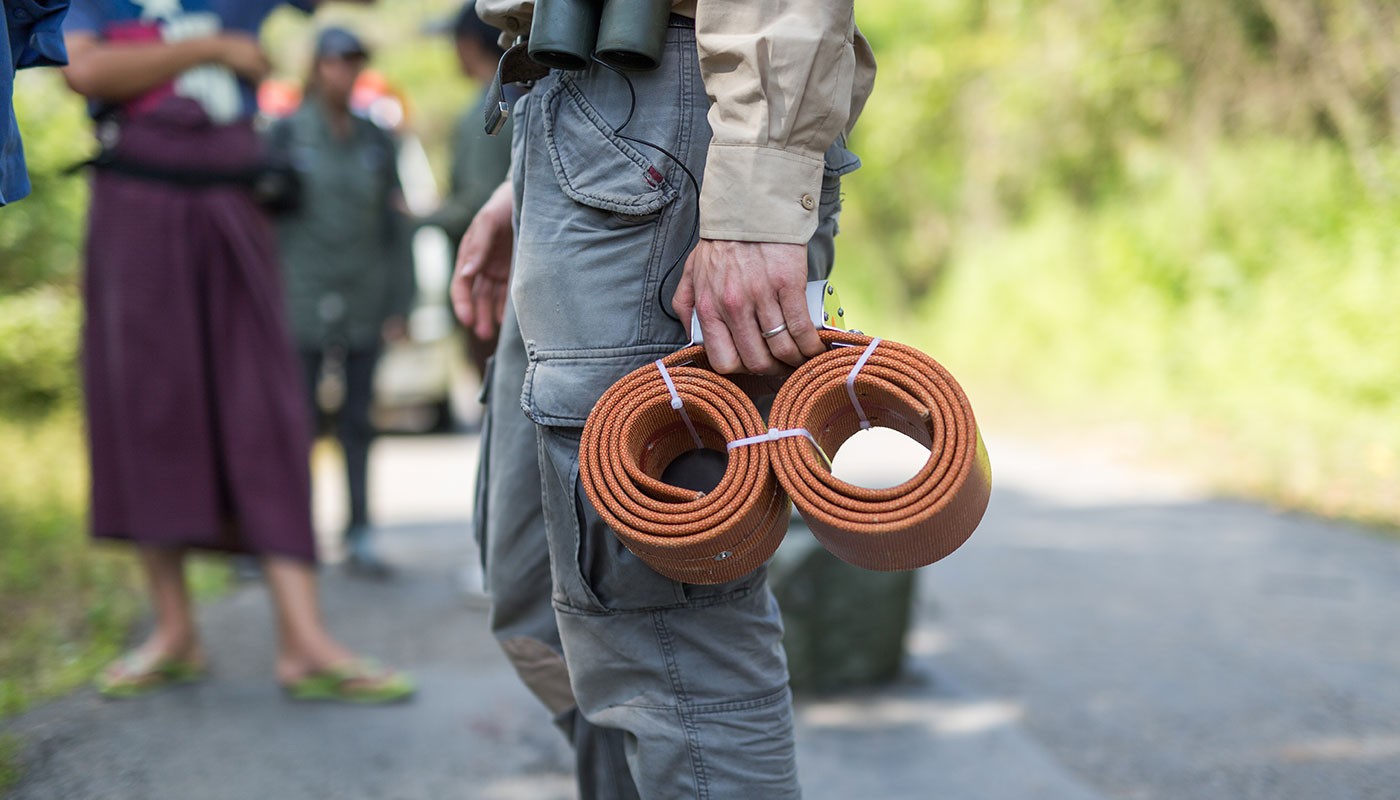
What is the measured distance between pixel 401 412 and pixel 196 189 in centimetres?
662

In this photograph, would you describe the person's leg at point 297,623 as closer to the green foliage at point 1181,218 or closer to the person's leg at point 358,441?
the person's leg at point 358,441

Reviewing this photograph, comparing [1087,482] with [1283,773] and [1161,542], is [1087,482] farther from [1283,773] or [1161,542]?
[1283,773]

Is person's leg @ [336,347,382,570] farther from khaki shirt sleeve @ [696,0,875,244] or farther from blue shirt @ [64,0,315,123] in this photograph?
khaki shirt sleeve @ [696,0,875,244]

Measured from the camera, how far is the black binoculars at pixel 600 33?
1.69 meters

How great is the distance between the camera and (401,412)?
385 inches

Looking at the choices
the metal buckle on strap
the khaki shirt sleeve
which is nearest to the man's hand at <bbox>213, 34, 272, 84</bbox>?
the metal buckle on strap

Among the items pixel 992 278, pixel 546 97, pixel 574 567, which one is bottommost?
pixel 992 278

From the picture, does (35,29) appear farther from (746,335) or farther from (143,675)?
(143,675)

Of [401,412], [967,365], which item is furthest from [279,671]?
[967,365]

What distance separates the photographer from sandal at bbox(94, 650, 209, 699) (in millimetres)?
3240

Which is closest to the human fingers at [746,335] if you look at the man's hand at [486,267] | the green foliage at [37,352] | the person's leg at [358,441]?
the man's hand at [486,267]

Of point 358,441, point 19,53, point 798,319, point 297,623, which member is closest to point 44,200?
point 358,441

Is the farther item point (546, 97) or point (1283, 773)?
point (1283, 773)

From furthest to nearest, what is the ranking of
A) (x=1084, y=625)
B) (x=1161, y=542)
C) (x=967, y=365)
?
(x=967, y=365), (x=1161, y=542), (x=1084, y=625)
